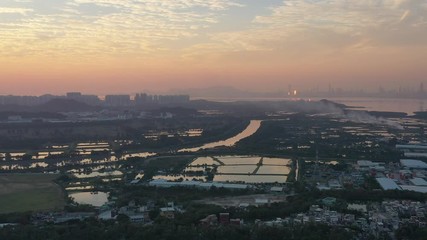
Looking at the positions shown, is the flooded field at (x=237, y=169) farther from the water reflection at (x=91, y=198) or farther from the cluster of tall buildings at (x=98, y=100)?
the cluster of tall buildings at (x=98, y=100)

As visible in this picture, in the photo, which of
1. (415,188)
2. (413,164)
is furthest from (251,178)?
(413,164)

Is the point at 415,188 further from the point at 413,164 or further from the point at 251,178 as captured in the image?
the point at 251,178

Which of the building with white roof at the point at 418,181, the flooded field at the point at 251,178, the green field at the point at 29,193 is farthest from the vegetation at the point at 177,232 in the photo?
the building with white roof at the point at 418,181

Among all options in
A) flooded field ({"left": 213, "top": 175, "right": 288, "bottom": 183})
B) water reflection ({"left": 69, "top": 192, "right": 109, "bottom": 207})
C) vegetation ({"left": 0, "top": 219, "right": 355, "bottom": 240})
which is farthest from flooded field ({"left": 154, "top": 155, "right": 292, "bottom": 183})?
vegetation ({"left": 0, "top": 219, "right": 355, "bottom": 240})

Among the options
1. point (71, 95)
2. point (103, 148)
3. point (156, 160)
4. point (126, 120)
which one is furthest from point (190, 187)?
point (71, 95)

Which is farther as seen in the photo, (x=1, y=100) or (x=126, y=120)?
(x=1, y=100)

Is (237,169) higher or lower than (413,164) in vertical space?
lower

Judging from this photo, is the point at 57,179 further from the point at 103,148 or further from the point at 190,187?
the point at 103,148

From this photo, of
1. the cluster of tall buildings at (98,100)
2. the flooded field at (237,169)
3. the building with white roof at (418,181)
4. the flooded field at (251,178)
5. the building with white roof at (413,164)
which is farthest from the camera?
the cluster of tall buildings at (98,100)
